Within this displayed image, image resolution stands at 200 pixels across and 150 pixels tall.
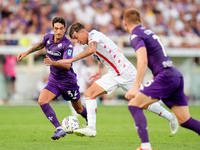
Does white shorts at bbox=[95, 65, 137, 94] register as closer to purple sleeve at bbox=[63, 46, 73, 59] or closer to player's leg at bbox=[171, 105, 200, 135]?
purple sleeve at bbox=[63, 46, 73, 59]

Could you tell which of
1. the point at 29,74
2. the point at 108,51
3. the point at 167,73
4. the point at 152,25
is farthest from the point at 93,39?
the point at 152,25

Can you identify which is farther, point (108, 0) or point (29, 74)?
point (108, 0)

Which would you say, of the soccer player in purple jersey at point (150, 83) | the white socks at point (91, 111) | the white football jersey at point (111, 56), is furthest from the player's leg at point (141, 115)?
the white football jersey at point (111, 56)

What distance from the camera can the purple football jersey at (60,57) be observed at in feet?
32.0

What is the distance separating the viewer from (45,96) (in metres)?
9.81

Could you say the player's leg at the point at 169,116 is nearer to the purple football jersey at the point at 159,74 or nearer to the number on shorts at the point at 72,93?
the number on shorts at the point at 72,93

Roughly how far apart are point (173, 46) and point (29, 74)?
7.51 m

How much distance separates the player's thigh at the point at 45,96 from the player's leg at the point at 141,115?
10.2ft

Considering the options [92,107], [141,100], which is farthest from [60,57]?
[141,100]

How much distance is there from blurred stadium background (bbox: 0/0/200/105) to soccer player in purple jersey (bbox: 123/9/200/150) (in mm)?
14180

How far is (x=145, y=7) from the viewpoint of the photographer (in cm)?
2427

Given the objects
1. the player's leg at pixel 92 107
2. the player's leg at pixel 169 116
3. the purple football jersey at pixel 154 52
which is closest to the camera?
the purple football jersey at pixel 154 52

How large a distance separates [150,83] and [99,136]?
3655 millimetres

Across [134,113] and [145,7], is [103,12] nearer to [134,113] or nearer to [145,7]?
[145,7]
